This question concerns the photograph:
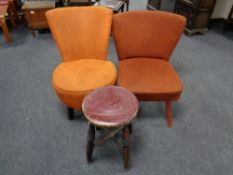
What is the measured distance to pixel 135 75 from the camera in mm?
1552

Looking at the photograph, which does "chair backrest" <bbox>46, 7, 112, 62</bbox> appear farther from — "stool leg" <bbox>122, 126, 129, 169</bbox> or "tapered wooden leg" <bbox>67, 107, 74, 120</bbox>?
"stool leg" <bbox>122, 126, 129, 169</bbox>

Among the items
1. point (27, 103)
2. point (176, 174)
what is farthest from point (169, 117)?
point (27, 103)

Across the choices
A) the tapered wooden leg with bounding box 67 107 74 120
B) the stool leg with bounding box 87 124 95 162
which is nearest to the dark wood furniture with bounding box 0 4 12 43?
the tapered wooden leg with bounding box 67 107 74 120

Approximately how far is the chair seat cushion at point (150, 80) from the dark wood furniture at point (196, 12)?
5.52 ft

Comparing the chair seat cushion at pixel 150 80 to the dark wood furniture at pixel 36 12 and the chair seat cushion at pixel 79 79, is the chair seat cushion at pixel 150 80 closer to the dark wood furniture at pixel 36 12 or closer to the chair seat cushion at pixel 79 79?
the chair seat cushion at pixel 79 79

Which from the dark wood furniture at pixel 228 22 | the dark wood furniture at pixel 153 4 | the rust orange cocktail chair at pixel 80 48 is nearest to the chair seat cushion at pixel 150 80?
the rust orange cocktail chair at pixel 80 48

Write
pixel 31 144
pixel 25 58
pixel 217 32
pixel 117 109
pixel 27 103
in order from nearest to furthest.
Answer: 1. pixel 117 109
2. pixel 31 144
3. pixel 27 103
4. pixel 25 58
5. pixel 217 32

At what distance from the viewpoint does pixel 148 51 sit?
5.72 ft

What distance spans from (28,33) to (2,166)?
227 cm

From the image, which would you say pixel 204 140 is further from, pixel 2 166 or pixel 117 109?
pixel 2 166

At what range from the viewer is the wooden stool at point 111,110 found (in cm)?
113

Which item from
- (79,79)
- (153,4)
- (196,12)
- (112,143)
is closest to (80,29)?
(79,79)

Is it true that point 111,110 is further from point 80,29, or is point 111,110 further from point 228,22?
point 228,22

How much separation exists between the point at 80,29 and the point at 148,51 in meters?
0.61
